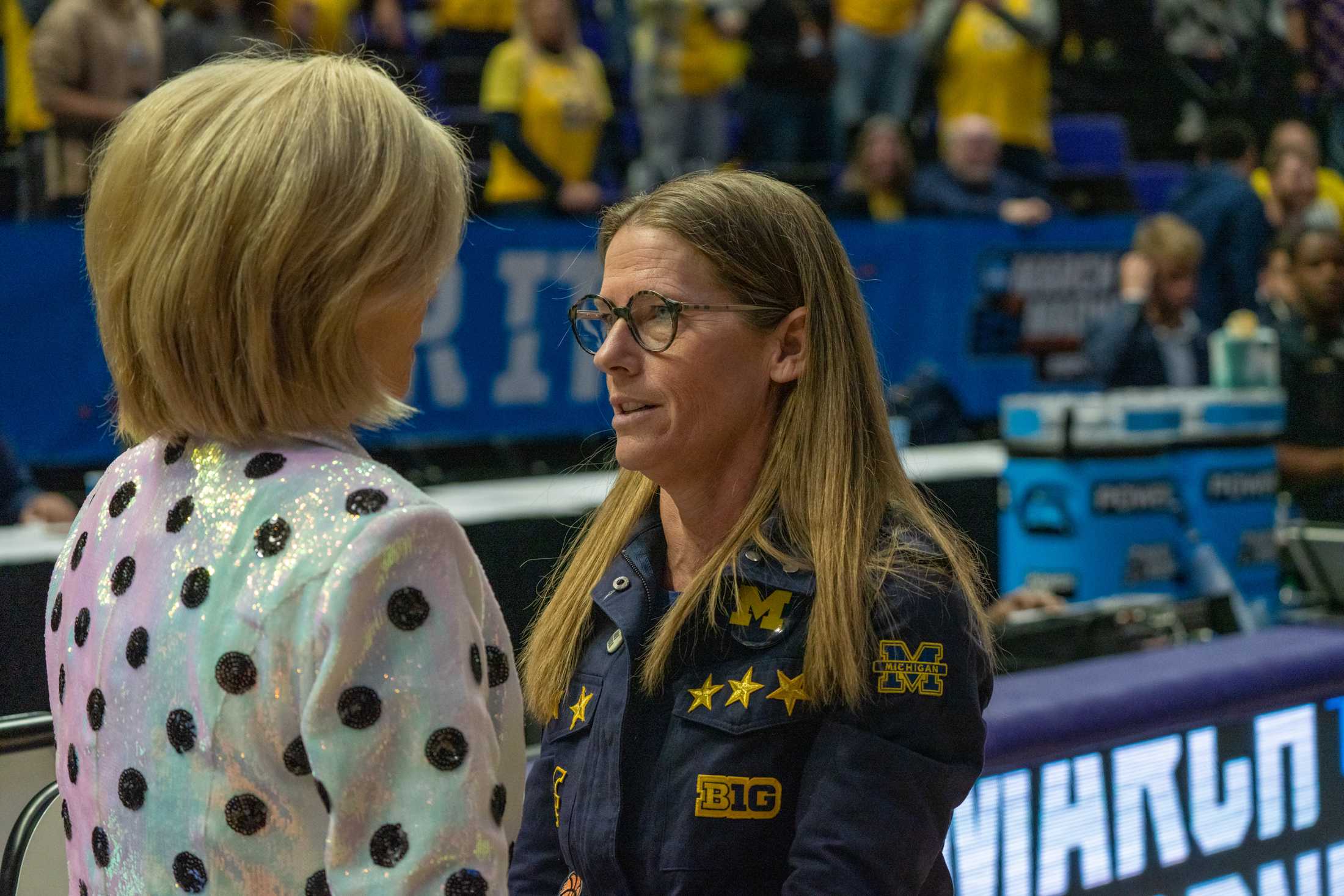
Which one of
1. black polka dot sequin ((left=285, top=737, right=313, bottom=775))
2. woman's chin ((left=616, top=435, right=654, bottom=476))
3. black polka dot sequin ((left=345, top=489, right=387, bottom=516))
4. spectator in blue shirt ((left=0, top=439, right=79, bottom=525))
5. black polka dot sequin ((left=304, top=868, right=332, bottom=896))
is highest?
black polka dot sequin ((left=345, top=489, right=387, bottom=516))

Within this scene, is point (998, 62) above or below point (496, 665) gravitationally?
above

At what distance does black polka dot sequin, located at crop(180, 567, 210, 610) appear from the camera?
1130 mm

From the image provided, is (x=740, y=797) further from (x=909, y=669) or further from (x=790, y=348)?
(x=790, y=348)

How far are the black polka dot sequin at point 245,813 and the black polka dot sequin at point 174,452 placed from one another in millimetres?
287

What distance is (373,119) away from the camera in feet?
3.82

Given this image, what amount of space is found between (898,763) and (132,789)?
2.47 feet

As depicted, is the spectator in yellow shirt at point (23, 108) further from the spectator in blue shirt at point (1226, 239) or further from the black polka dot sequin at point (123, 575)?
the spectator in blue shirt at point (1226, 239)

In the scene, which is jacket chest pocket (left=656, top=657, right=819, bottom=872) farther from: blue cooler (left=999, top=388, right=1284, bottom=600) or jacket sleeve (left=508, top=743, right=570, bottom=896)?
blue cooler (left=999, top=388, right=1284, bottom=600)

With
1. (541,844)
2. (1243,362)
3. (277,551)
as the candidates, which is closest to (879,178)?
(1243,362)

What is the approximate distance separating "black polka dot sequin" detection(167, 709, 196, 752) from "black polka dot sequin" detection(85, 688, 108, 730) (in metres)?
0.08

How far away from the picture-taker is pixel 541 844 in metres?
1.78

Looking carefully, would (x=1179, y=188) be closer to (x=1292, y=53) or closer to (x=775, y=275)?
(x=1292, y=53)

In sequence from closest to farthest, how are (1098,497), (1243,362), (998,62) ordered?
(1098,497) < (1243,362) < (998,62)

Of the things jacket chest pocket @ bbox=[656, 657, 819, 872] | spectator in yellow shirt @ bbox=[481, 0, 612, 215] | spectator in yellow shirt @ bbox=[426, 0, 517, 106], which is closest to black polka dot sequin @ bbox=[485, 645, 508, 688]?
jacket chest pocket @ bbox=[656, 657, 819, 872]
